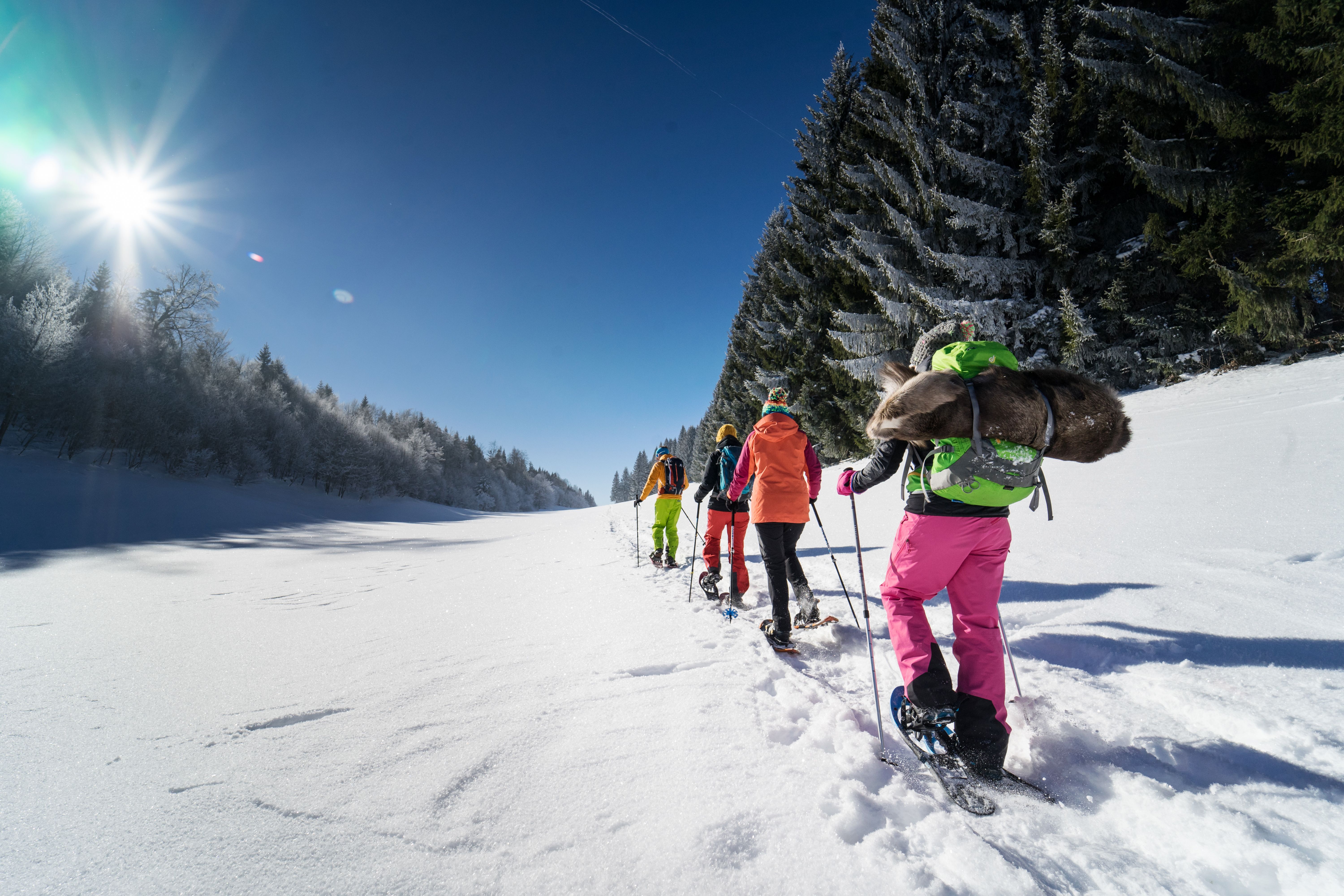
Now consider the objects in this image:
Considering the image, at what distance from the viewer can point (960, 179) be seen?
10945mm

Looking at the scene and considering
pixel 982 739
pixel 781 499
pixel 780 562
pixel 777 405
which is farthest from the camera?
pixel 777 405

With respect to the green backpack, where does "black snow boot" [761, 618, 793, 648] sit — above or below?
below

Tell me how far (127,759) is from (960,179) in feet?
50.6

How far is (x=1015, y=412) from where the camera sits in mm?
1832

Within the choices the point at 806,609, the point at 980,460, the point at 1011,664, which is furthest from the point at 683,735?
the point at 806,609

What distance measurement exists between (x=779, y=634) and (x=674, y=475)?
11.4ft

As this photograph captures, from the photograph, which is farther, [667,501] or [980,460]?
[667,501]

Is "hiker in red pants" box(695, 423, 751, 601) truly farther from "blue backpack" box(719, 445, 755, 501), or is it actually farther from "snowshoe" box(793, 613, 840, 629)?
"snowshoe" box(793, 613, 840, 629)

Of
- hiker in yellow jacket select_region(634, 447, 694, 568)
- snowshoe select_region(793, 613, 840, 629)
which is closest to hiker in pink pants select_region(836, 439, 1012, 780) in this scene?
snowshoe select_region(793, 613, 840, 629)

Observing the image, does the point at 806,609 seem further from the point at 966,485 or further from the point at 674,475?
the point at 674,475

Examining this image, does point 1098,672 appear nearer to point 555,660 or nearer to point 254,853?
point 555,660

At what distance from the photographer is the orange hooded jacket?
349 centimetres

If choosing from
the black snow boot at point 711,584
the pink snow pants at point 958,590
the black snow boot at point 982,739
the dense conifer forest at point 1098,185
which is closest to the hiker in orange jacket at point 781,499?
the black snow boot at point 711,584

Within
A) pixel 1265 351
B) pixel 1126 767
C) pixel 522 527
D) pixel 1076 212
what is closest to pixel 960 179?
pixel 1076 212
